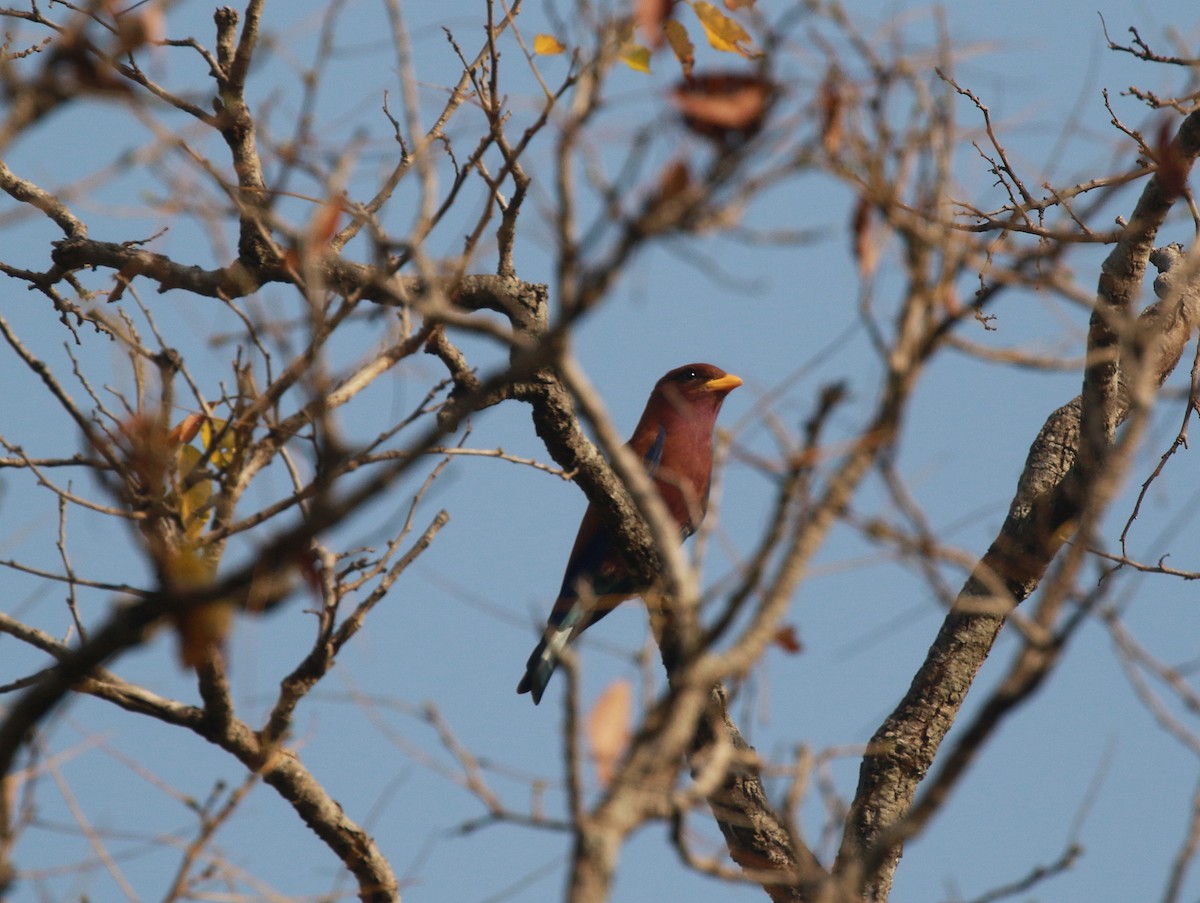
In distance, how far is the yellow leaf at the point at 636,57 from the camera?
8.78 feet

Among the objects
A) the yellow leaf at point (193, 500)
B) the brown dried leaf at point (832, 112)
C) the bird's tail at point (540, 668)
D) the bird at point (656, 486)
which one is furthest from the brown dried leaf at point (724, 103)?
the bird's tail at point (540, 668)

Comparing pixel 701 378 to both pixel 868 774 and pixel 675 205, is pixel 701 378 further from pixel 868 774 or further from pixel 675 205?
pixel 675 205

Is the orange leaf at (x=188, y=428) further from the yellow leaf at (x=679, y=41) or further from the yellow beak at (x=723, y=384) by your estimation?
the yellow beak at (x=723, y=384)

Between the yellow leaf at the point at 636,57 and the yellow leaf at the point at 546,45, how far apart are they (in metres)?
0.37

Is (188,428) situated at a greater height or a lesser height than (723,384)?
lesser

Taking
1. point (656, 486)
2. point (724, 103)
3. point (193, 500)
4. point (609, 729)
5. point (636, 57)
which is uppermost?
point (656, 486)

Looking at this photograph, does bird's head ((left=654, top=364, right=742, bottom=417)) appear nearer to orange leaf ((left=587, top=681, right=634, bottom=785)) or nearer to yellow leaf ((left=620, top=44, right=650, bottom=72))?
yellow leaf ((left=620, top=44, right=650, bottom=72))

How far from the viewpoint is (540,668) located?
210 inches

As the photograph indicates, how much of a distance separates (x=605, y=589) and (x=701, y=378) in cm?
132

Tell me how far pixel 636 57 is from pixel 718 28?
0.19 meters

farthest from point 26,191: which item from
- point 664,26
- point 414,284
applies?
point 664,26

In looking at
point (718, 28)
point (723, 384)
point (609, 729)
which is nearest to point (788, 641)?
point (609, 729)

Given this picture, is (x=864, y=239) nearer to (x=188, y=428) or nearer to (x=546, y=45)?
(x=546, y=45)

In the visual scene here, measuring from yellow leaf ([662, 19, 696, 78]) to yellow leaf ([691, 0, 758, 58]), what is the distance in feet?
0.27
